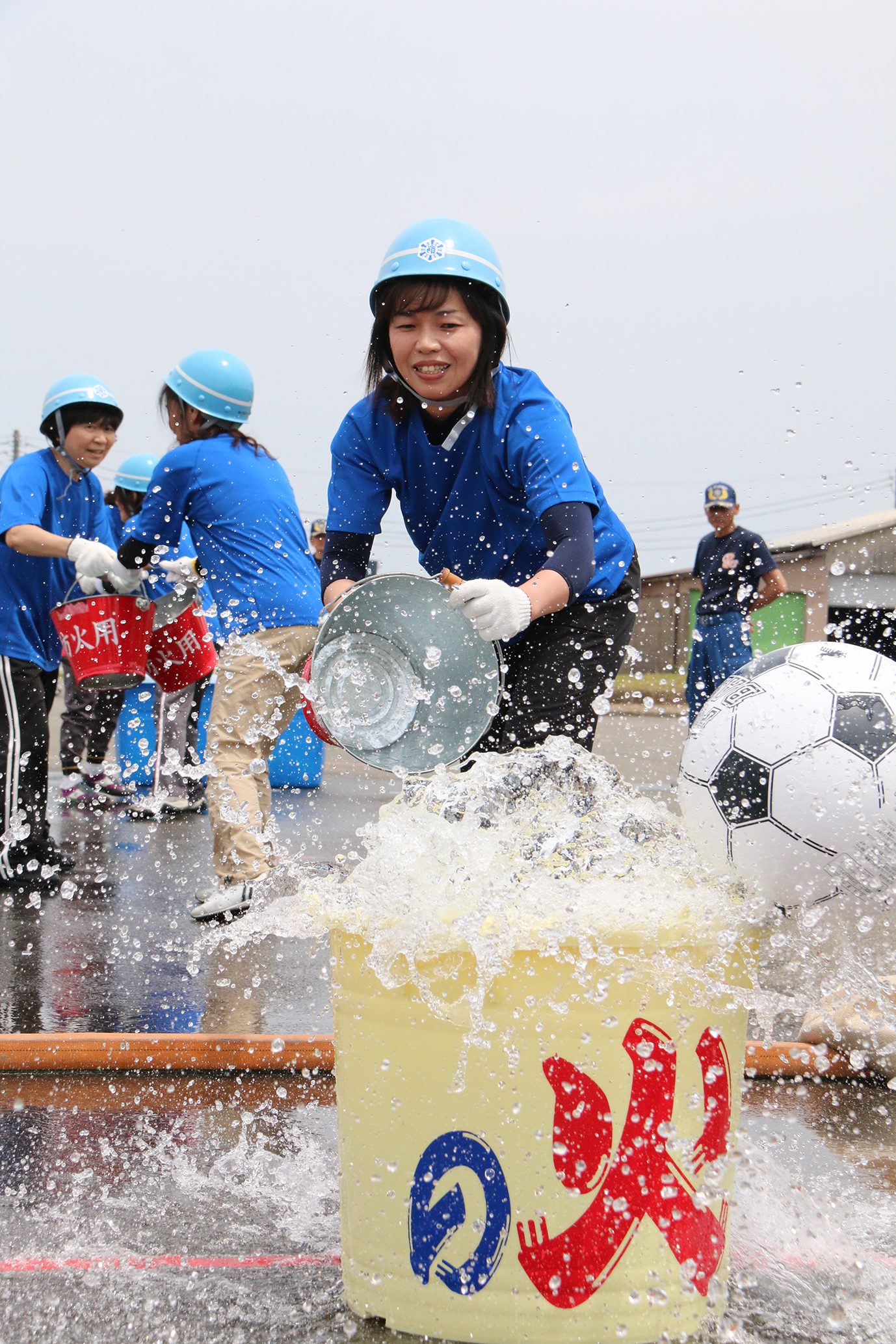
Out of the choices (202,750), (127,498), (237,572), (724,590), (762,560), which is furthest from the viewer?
(762,560)

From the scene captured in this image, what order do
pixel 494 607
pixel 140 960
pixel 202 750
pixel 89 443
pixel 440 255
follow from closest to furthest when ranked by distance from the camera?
pixel 494 607, pixel 440 255, pixel 140 960, pixel 89 443, pixel 202 750

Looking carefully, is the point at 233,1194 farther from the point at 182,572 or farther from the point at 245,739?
the point at 182,572

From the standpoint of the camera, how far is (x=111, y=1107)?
2.26 meters

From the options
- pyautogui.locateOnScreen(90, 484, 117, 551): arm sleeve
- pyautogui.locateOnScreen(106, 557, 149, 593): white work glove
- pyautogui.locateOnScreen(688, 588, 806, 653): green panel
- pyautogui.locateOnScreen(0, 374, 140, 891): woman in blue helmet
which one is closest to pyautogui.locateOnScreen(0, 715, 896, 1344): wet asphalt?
pyautogui.locateOnScreen(0, 374, 140, 891): woman in blue helmet

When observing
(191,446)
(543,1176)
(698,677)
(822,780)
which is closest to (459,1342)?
(543,1176)

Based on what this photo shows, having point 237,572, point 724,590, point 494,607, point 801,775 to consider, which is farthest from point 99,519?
point 724,590

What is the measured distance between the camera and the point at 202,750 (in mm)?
7301

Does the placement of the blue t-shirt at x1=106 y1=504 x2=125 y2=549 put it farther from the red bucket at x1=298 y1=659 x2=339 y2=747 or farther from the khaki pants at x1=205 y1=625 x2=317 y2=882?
the red bucket at x1=298 y1=659 x2=339 y2=747

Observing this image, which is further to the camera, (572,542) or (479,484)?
(479,484)

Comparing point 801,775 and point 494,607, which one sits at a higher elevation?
point 494,607

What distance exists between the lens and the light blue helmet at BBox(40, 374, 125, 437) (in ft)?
15.1

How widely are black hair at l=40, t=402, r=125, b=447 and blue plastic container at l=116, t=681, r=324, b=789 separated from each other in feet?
9.18

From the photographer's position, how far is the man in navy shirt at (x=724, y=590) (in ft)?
24.6

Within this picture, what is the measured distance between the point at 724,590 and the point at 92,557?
4728 mm
